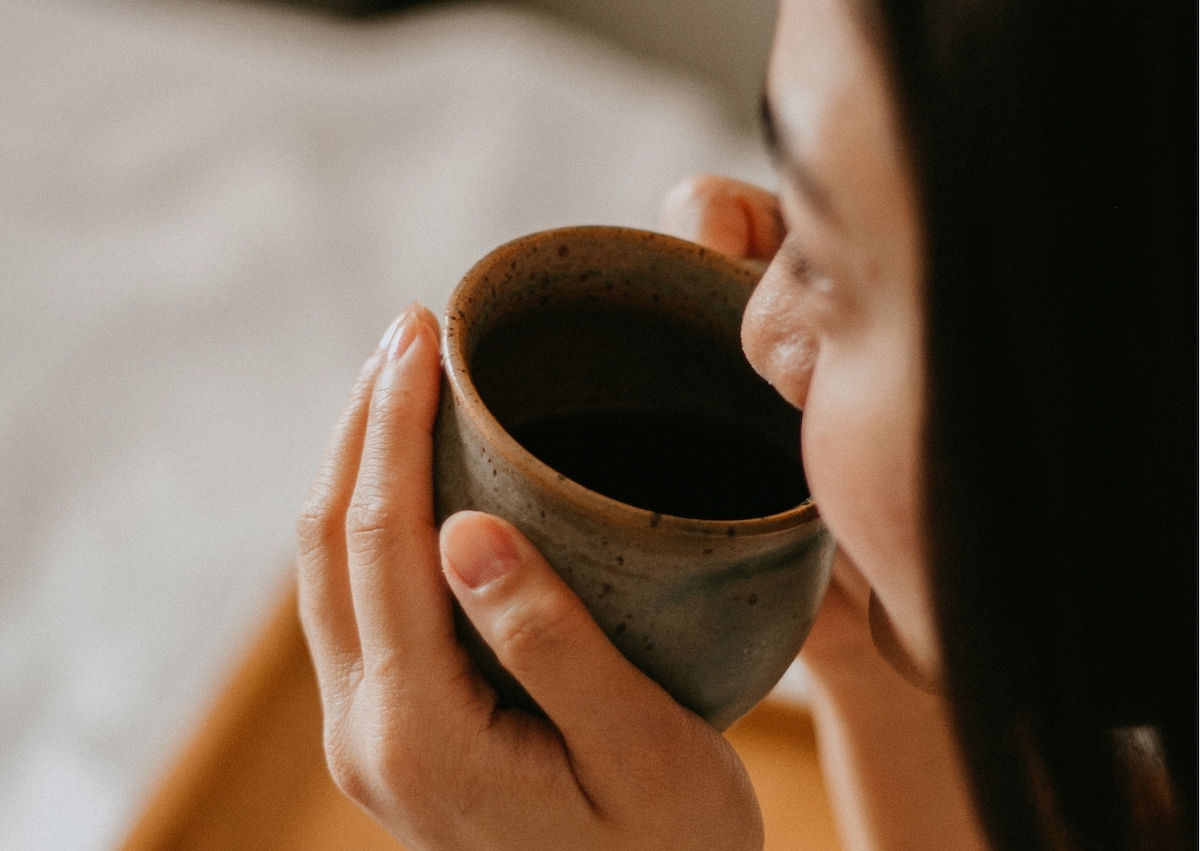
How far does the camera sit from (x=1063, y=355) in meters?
0.32

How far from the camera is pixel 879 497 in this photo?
0.39m

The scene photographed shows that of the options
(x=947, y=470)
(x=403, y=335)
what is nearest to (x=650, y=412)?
(x=403, y=335)

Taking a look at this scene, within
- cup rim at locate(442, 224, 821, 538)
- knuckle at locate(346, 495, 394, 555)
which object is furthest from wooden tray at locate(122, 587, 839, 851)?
cup rim at locate(442, 224, 821, 538)

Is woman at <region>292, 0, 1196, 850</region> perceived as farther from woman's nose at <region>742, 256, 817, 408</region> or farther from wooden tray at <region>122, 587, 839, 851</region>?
wooden tray at <region>122, 587, 839, 851</region>

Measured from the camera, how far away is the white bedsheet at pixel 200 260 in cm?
89

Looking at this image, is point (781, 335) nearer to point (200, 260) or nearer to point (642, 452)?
point (642, 452)

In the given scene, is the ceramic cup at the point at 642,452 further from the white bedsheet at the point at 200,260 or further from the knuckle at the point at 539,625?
the white bedsheet at the point at 200,260

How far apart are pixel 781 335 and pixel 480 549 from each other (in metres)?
0.15

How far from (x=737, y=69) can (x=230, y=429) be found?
140cm

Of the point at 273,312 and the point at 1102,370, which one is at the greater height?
the point at 1102,370

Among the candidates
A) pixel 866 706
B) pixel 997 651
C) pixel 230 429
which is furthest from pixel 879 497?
pixel 230 429

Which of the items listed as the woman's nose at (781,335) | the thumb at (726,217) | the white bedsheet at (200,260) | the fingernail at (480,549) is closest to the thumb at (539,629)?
the fingernail at (480,549)

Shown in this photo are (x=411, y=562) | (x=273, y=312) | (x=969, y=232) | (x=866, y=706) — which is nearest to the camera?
(x=969, y=232)

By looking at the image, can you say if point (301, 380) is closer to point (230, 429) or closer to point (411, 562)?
point (230, 429)
